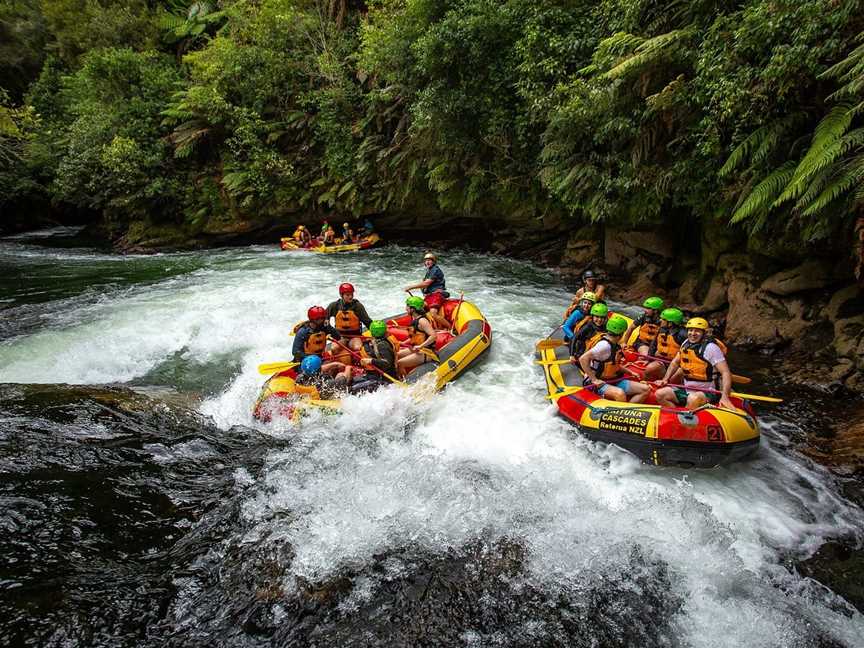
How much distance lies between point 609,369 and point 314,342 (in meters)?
3.79

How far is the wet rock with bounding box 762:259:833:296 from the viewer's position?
686cm

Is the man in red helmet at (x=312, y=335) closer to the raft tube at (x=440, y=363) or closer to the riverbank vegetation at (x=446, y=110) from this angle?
the raft tube at (x=440, y=363)

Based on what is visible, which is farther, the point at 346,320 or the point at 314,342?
the point at 346,320

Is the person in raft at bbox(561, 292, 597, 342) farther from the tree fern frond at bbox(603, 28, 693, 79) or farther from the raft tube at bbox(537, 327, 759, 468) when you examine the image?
the tree fern frond at bbox(603, 28, 693, 79)

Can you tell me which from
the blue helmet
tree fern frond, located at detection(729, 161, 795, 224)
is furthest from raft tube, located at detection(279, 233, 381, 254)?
tree fern frond, located at detection(729, 161, 795, 224)

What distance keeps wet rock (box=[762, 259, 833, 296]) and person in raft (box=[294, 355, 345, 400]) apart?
6585 mm

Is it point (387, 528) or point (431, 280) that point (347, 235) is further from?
point (387, 528)

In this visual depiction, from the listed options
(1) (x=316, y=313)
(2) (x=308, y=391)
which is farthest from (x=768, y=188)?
(2) (x=308, y=391)

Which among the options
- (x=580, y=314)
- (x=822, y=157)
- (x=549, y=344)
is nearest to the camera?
(x=822, y=157)

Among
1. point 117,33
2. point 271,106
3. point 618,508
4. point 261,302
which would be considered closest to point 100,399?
point 261,302

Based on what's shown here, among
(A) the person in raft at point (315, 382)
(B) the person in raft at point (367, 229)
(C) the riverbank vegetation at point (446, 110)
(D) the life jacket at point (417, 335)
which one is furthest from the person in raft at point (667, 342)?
(B) the person in raft at point (367, 229)

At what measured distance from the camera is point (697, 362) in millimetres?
5512

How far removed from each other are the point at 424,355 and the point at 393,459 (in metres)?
1.99

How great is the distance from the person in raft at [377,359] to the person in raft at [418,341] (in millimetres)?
255
